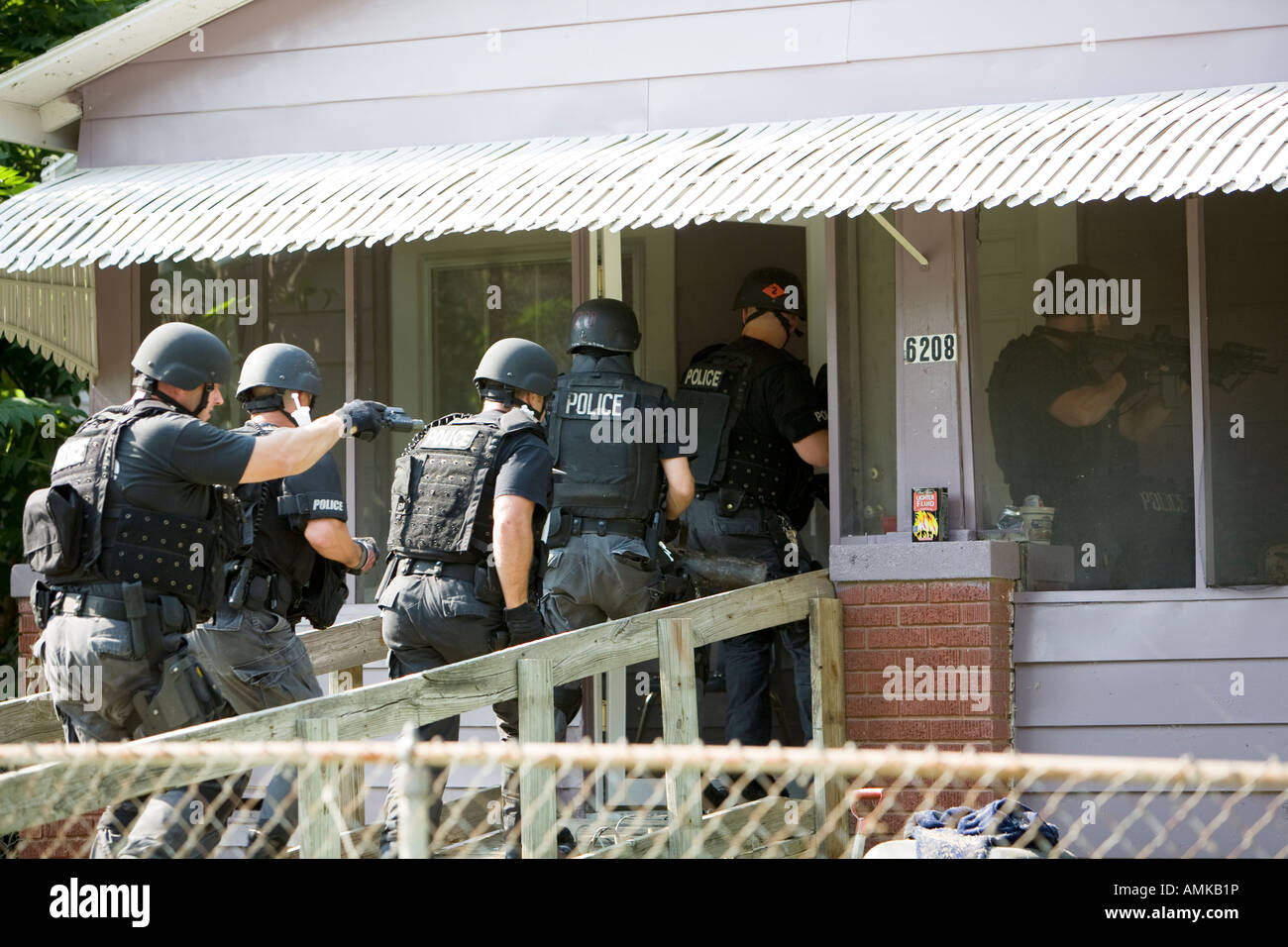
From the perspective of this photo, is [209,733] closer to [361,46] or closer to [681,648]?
[681,648]

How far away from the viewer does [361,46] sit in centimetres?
851

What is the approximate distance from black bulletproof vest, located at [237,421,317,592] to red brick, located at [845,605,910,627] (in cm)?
Answer: 222

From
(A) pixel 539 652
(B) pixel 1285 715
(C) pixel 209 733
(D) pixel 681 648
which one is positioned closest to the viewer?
(C) pixel 209 733

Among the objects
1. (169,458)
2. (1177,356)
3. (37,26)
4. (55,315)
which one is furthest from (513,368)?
(37,26)

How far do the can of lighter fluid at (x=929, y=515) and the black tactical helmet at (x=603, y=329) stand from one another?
1.38 meters

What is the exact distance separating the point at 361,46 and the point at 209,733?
4.66 meters

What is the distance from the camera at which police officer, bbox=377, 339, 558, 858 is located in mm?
6531

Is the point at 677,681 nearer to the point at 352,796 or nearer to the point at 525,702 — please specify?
the point at 525,702

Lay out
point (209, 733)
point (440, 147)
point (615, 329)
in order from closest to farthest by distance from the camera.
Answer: point (209, 733)
point (615, 329)
point (440, 147)

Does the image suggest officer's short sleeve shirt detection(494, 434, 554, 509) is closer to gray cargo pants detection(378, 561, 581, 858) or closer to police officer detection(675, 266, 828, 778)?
gray cargo pants detection(378, 561, 581, 858)

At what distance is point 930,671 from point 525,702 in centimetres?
198
